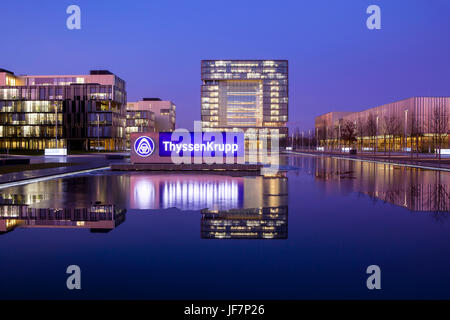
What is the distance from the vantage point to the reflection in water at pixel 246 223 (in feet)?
28.8

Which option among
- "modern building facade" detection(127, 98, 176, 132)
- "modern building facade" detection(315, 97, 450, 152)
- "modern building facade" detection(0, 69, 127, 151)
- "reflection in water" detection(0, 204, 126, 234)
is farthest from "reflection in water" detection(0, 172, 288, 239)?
"modern building facade" detection(127, 98, 176, 132)

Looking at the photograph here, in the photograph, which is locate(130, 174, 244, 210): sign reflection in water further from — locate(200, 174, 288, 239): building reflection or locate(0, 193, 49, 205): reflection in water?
locate(0, 193, 49, 205): reflection in water

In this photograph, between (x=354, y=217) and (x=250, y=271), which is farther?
(x=354, y=217)

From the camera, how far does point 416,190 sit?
17234 mm

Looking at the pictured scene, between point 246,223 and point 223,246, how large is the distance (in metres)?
2.17

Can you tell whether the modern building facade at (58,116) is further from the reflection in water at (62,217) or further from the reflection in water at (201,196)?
the reflection in water at (62,217)

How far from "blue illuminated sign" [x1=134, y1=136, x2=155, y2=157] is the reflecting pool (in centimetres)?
1587

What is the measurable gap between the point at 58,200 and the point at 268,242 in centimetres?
907

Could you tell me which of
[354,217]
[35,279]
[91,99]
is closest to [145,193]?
[354,217]

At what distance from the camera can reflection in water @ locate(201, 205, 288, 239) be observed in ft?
28.8

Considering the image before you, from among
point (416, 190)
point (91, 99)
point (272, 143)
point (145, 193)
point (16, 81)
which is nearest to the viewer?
point (145, 193)

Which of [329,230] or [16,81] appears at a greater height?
[16,81]

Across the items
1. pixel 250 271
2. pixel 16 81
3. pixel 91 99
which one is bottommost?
pixel 250 271

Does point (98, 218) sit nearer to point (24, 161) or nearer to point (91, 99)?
point (24, 161)
